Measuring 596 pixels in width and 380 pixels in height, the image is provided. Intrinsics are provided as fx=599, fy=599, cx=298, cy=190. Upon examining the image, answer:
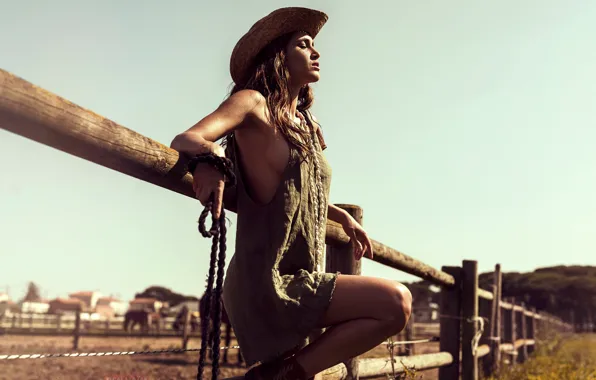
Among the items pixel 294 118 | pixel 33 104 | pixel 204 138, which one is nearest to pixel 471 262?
pixel 294 118

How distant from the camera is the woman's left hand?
7.60 ft

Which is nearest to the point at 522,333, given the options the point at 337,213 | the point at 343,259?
the point at 343,259

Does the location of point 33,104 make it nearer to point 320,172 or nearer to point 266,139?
point 266,139

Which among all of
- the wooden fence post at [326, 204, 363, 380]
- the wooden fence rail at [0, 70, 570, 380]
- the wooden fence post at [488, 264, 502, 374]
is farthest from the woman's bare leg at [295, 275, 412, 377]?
the wooden fence post at [488, 264, 502, 374]

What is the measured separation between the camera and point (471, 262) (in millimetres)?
4699

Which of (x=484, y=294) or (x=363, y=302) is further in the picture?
(x=484, y=294)

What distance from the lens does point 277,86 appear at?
6.31 feet

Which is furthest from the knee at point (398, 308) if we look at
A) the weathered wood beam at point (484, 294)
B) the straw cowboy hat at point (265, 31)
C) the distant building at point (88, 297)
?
the distant building at point (88, 297)

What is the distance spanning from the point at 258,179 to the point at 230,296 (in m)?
0.36

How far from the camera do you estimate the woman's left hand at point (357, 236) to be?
2316 millimetres

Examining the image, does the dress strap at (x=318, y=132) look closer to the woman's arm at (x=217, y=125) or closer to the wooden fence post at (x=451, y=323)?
the woman's arm at (x=217, y=125)

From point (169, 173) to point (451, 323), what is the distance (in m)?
3.60

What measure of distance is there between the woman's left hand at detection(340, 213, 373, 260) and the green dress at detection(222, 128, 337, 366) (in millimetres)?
536

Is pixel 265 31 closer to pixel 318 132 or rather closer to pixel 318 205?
pixel 318 132
